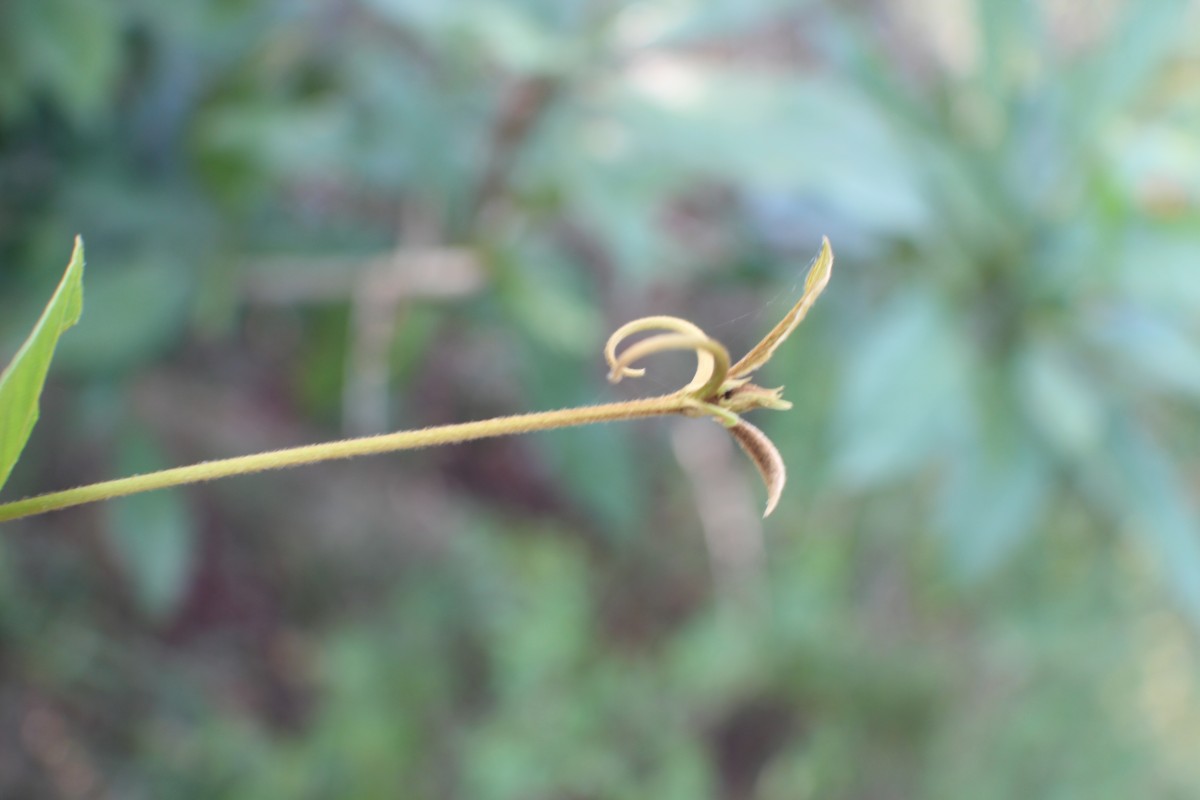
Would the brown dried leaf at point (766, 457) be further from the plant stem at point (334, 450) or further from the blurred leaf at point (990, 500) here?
the blurred leaf at point (990, 500)

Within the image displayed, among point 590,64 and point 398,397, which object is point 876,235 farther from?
point 398,397

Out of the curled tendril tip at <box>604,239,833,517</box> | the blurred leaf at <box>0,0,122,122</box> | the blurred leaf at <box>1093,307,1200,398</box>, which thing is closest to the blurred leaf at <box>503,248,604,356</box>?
the blurred leaf at <box>0,0,122,122</box>

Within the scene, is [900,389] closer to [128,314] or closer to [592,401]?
[592,401]

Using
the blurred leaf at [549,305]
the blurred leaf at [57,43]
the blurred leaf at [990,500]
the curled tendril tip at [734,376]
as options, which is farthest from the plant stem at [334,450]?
the blurred leaf at [990,500]

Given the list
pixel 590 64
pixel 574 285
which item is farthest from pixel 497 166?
pixel 574 285

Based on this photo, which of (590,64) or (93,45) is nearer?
(93,45)

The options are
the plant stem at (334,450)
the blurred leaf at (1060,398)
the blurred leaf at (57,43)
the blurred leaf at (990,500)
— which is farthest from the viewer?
the blurred leaf at (990,500)

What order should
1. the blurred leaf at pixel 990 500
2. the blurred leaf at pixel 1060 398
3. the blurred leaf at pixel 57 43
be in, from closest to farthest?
the blurred leaf at pixel 57 43 → the blurred leaf at pixel 1060 398 → the blurred leaf at pixel 990 500

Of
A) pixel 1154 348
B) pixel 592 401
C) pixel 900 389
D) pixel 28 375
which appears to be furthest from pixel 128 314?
pixel 1154 348

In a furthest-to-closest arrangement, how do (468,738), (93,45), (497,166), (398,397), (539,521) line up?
(539,521)
(468,738)
(398,397)
(497,166)
(93,45)
